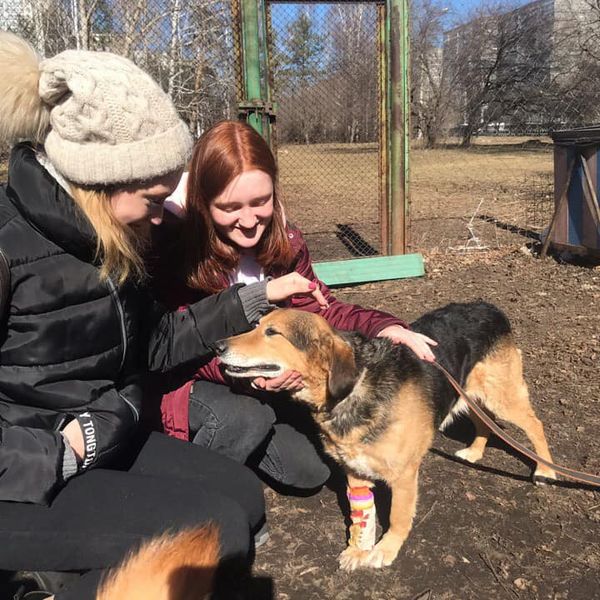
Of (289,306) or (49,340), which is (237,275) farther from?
(49,340)

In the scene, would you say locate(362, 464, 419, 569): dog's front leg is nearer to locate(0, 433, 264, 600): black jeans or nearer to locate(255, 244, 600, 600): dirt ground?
locate(255, 244, 600, 600): dirt ground

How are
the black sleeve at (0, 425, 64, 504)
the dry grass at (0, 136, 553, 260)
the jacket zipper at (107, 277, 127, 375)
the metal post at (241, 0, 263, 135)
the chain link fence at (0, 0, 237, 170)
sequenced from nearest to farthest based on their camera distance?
the black sleeve at (0, 425, 64, 504), the jacket zipper at (107, 277, 127, 375), the chain link fence at (0, 0, 237, 170), the metal post at (241, 0, 263, 135), the dry grass at (0, 136, 553, 260)

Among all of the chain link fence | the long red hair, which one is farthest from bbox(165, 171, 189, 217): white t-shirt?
the chain link fence

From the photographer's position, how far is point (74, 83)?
2055 millimetres

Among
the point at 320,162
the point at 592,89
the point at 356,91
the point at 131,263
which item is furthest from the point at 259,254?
the point at 592,89

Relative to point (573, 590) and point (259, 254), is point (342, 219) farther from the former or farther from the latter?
point (573, 590)

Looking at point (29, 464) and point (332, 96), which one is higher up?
point (332, 96)

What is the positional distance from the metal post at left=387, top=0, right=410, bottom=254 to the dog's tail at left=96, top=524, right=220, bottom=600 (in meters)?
5.83

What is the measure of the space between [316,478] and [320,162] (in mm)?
6164

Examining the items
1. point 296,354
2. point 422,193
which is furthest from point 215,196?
point 422,193

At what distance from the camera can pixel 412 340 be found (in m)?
3.21

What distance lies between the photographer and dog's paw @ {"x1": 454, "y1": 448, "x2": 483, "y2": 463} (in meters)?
3.82

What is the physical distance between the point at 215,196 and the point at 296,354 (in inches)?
36.3

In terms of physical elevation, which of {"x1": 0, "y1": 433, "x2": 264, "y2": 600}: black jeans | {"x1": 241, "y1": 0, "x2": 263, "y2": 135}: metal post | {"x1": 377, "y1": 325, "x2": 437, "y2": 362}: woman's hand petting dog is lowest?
{"x1": 0, "y1": 433, "x2": 264, "y2": 600}: black jeans
